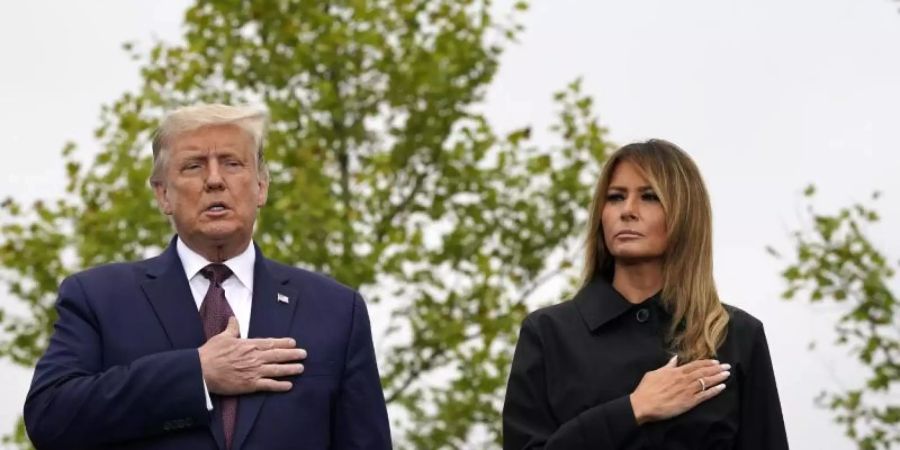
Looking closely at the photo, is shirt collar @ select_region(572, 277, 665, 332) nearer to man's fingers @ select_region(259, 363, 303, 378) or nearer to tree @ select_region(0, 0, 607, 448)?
man's fingers @ select_region(259, 363, 303, 378)

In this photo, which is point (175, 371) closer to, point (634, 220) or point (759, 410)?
point (634, 220)

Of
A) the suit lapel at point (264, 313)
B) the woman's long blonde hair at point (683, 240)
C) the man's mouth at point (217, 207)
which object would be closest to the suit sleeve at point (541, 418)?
the woman's long blonde hair at point (683, 240)

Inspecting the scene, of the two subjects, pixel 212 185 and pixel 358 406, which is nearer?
pixel 212 185

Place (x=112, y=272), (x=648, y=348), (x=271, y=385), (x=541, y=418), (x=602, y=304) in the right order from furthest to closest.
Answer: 1. (x=602, y=304)
2. (x=648, y=348)
3. (x=541, y=418)
4. (x=112, y=272)
5. (x=271, y=385)

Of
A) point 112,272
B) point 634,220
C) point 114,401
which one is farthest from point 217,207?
point 634,220

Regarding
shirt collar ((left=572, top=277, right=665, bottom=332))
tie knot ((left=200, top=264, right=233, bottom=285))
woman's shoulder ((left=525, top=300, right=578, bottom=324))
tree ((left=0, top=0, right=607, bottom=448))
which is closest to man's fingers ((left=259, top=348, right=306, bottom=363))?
tie knot ((left=200, top=264, right=233, bottom=285))

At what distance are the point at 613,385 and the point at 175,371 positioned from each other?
156 cm

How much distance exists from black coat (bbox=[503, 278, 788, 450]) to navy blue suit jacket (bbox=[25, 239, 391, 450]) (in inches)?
22.8

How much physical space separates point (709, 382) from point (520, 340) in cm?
70

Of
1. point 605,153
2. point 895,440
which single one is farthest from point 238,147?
point 605,153

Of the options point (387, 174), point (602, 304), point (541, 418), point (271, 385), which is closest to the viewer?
point (271, 385)

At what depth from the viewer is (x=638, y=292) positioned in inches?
253

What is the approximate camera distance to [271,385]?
5.62 m

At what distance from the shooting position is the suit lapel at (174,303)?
18.9 ft
